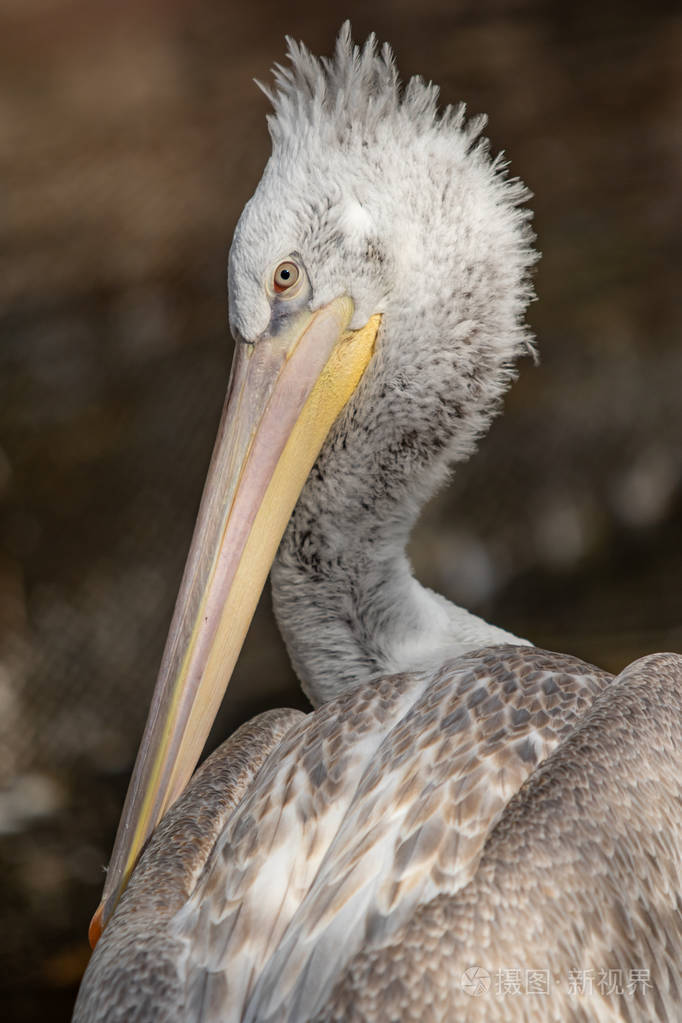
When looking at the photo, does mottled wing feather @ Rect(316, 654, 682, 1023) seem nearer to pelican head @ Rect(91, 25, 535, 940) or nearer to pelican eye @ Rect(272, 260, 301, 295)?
pelican head @ Rect(91, 25, 535, 940)

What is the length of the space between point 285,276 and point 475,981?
3.00 feet

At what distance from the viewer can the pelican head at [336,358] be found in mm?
1459

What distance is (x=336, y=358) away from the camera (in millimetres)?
1554

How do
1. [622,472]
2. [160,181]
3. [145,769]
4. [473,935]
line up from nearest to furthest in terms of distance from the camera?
[473,935] → [145,769] → [622,472] → [160,181]

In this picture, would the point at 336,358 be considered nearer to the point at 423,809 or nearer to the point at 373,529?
the point at 373,529

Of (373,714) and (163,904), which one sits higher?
(373,714)

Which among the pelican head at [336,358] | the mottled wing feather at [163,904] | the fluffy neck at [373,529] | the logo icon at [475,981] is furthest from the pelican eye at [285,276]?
the logo icon at [475,981]

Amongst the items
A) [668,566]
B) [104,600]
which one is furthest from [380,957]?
[668,566]

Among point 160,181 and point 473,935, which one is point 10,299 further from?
point 473,935

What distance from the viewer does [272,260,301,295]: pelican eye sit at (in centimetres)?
148

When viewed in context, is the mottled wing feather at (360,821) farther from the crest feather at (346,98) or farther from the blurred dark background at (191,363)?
the blurred dark background at (191,363)

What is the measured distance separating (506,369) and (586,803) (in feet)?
2.40

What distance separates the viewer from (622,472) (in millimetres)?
3049

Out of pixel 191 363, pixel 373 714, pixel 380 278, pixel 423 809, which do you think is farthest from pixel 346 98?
pixel 191 363
